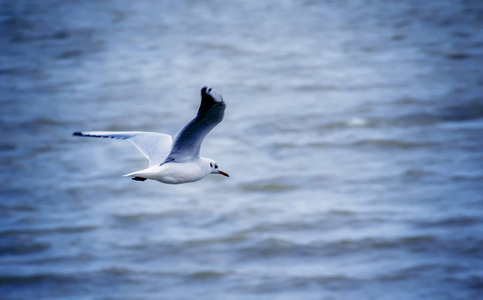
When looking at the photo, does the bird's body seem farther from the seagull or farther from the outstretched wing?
the outstretched wing

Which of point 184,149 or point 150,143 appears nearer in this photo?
point 184,149

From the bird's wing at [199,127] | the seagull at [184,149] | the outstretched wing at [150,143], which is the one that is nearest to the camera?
the bird's wing at [199,127]

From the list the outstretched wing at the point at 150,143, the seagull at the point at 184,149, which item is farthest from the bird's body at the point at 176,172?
the outstretched wing at the point at 150,143

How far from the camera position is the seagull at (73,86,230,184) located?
4766 mm

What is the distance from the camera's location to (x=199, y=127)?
5.06 m

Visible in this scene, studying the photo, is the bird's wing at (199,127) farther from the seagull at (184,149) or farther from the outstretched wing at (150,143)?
the outstretched wing at (150,143)

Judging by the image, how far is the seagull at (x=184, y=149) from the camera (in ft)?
15.6

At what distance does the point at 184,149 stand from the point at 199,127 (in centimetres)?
26

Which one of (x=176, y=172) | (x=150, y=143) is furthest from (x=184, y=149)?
(x=150, y=143)

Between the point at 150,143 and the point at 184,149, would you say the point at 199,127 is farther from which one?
the point at 150,143

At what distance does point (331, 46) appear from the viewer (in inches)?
993

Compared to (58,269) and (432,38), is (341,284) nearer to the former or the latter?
(58,269)

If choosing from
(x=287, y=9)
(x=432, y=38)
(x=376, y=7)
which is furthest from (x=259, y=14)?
(x=432, y=38)

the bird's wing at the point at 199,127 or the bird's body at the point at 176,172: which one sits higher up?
the bird's wing at the point at 199,127
